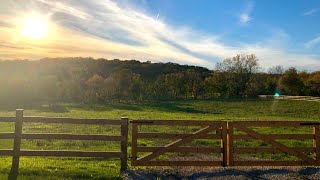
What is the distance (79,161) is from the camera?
618 inches

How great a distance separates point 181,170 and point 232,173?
1.74 m

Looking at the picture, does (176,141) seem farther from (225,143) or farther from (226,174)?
(226,174)

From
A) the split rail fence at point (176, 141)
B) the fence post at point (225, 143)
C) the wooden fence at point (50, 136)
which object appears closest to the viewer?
the wooden fence at point (50, 136)

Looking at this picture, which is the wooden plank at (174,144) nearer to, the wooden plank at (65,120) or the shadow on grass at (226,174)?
the shadow on grass at (226,174)

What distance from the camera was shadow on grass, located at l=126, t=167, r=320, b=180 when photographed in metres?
11.8

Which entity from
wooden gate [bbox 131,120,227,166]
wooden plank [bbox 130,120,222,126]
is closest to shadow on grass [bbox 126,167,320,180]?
wooden gate [bbox 131,120,227,166]

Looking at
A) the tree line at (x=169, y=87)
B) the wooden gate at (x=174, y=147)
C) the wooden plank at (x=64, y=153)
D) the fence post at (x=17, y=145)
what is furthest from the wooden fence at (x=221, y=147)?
the tree line at (x=169, y=87)

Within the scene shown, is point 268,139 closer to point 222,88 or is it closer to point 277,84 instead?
point 222,88

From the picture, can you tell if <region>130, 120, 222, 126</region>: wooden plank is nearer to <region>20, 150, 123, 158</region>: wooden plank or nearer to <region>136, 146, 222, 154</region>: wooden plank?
<region>136, 146, 222, 154</region>: wooden plank

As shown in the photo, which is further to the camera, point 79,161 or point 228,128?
point 79,161

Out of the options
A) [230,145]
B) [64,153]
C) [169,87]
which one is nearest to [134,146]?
[64,153]

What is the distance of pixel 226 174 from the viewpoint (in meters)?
12.0

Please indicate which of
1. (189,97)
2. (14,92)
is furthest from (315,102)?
(14,92)

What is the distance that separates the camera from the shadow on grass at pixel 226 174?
38.5 ft
